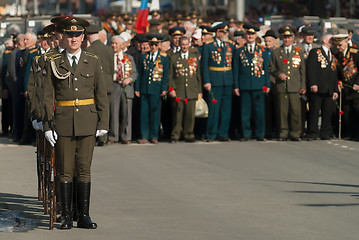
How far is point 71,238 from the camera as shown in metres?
9.49

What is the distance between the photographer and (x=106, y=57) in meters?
16.9

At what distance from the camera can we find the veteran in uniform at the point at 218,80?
18.1m

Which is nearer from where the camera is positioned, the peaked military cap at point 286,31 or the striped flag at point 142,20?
the peaked military cap at point 286,31

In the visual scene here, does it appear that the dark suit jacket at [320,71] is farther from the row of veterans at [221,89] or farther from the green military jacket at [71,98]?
the green military jacket at [71,98]

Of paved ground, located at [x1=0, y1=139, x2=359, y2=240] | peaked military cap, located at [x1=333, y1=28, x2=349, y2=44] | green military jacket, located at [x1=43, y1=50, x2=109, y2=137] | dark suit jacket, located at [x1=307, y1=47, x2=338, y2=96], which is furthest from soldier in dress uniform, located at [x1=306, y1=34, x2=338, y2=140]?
green military jacket, located at [x1=43, y1=50, x2=109, y2=137]

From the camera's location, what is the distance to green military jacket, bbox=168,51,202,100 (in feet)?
58.9

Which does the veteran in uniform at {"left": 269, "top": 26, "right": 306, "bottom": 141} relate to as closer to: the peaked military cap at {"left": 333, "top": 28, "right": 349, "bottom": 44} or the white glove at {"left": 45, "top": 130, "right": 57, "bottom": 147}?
the peaked military cap at {"left": 333, "top": 28, "right": 349, "bottom": 44}

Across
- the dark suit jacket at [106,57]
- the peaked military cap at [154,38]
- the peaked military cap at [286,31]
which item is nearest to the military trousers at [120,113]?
the dark suit jacket at [106,57]

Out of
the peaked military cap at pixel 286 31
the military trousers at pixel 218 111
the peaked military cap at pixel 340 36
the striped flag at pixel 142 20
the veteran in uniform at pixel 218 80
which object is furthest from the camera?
the striped flag at pixel 142 20

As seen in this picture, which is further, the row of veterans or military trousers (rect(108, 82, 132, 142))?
the row of veterans

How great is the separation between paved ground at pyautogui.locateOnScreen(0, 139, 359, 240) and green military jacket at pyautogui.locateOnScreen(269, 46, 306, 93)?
1005 mm

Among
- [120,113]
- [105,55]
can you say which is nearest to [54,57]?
[105,55]

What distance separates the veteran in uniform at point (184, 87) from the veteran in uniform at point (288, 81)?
51.5 inches

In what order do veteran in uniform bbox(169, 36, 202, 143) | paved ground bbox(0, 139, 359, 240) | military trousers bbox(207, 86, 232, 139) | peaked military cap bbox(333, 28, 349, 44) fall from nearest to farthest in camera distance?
paved ground bbox(0, 139, 359, 240)
veteran in uniform bbox(169, 36, 202, 143)
military trousers bbox(207, 86, 232, 139)
peaked military cap bbox(333, 28, 349, 44)
